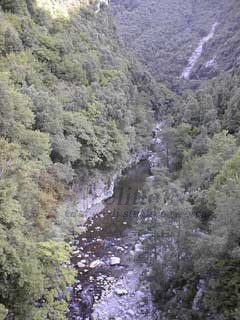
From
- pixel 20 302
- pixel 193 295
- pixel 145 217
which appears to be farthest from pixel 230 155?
pixel 20 302

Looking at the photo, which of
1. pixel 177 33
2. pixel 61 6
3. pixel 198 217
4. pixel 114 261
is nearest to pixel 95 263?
pixel 114 261

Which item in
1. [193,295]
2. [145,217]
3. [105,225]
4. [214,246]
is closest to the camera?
[214,246]

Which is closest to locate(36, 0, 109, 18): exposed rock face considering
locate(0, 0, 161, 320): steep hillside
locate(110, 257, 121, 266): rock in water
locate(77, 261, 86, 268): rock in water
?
locate(0, 0, 161, 320): steep hillside

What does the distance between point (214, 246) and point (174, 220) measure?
12.8ft

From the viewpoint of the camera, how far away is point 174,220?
18.6 m

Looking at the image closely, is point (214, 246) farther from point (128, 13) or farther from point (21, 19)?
point (128, 13)

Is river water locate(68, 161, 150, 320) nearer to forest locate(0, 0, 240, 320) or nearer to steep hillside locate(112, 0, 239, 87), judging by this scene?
forest locate(0, 0, 240, 320)

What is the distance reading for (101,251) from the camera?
2508 cm

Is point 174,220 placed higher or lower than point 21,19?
lower

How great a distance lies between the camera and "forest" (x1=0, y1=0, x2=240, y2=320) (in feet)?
49.9

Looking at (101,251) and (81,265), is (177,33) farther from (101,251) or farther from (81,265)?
(81,265)

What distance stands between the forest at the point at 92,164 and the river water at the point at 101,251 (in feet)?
3.93

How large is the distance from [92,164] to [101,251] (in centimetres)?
1017

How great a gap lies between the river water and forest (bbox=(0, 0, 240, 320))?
120 centimetres
